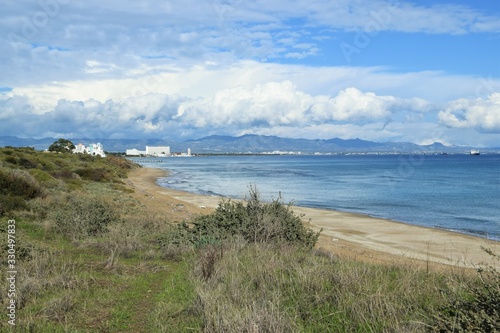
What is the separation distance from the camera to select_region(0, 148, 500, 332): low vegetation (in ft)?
18.4

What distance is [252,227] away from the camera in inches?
485

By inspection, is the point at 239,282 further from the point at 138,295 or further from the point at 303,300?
the point at 138,295

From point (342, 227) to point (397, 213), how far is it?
854 centimetres

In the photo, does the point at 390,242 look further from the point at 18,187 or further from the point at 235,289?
the point at 18,187

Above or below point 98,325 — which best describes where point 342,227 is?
below

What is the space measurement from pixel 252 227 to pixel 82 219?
5.55m

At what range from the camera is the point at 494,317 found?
4.86m

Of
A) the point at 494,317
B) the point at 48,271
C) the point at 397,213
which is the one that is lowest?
the point at 397,213

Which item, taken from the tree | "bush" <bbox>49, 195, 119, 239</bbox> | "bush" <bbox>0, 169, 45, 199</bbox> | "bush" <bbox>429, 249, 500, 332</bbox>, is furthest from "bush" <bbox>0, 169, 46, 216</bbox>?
the tree

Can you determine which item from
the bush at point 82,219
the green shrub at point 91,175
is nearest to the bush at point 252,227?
the bush at point 82,219

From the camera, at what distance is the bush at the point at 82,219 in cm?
1383

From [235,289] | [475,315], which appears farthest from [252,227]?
[475,315]

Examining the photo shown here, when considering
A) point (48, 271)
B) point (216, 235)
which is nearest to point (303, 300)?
point (48, 271)

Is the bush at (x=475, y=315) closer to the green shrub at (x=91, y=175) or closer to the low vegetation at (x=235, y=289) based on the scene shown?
the low vegetation at (x=235, y=289)
